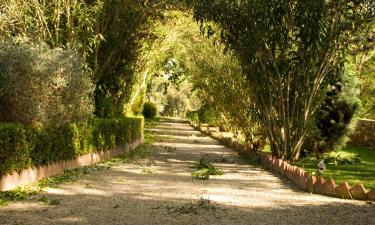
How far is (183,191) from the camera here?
31.1 ft

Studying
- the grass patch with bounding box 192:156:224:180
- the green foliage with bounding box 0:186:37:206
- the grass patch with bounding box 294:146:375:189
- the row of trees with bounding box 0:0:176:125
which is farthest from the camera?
the row of trees with bounding box 0:0:176:125

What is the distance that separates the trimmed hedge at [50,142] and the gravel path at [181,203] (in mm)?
→ 859

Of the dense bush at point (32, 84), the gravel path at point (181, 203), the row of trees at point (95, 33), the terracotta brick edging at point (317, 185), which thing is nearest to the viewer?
the gravel path at point (181, 203)

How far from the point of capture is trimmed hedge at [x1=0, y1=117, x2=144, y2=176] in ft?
28.2

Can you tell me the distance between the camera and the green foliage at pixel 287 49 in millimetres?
12492

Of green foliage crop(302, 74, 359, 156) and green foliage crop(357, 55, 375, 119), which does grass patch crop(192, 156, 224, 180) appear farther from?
green foliage crop(357, 55, 375, 119)

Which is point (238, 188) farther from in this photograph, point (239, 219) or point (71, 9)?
point (71, 9)

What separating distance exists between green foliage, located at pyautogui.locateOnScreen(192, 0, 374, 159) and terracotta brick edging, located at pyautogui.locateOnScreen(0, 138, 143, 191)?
4.98 meters

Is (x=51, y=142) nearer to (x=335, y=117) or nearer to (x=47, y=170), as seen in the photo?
(x=47, y=170)

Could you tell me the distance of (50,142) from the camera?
34.2 feet

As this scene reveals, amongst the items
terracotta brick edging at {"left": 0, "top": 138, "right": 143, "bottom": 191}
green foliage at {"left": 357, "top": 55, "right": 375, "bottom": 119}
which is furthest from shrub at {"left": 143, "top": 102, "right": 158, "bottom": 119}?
terracotta brick edging at {"left": 0, "top": 138, "right": 143, "bottom": 191}

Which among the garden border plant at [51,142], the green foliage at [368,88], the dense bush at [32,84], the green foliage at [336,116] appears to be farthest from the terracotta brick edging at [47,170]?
the green foliage at [368,88]

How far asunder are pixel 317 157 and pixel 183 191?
744cm

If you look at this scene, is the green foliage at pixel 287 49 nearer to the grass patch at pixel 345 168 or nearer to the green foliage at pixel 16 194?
the grass patch at pixel 345 168
